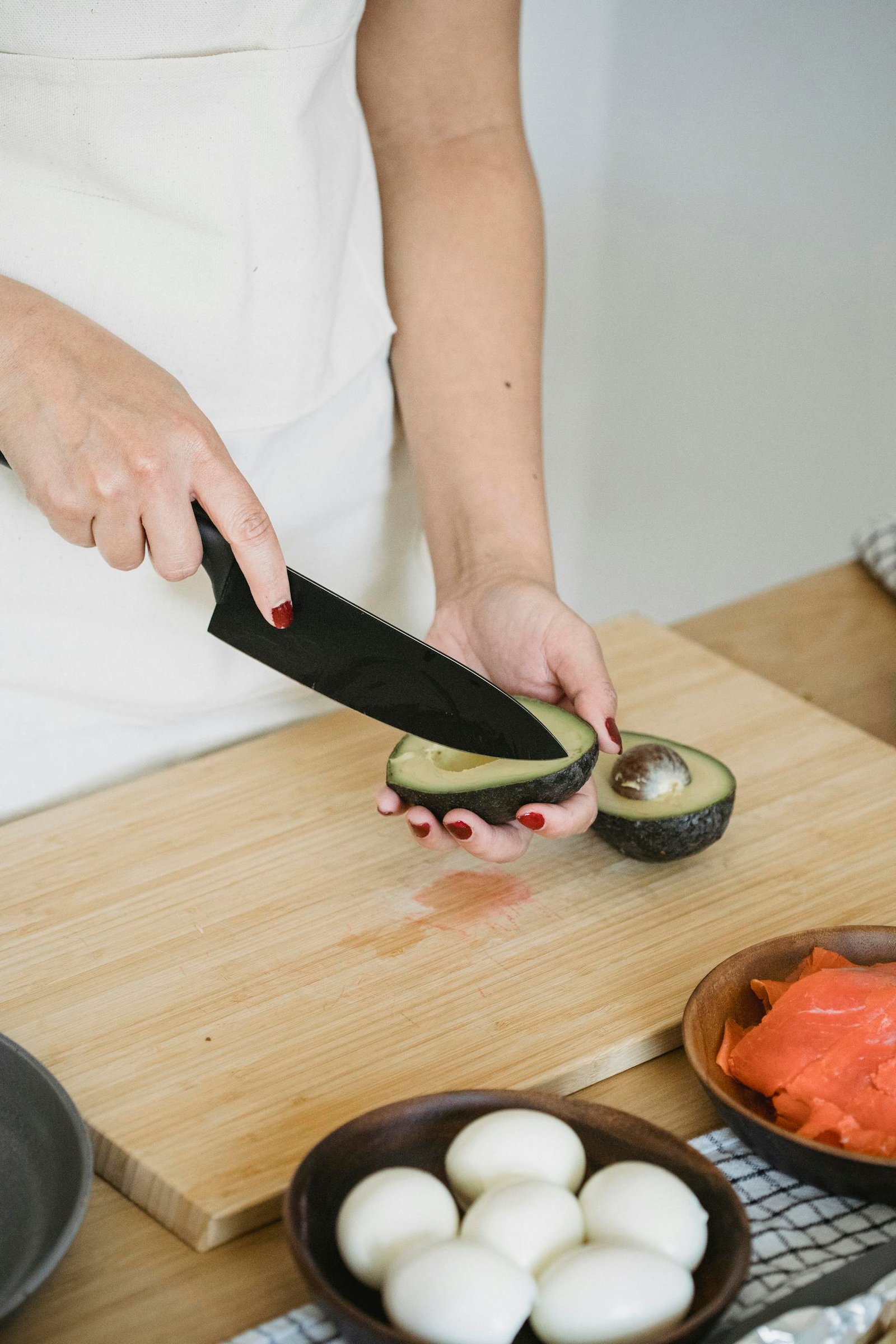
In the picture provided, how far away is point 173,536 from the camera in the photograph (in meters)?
1.08

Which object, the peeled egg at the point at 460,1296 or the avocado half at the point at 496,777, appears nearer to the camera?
the peeled egg at the point at 460,1296

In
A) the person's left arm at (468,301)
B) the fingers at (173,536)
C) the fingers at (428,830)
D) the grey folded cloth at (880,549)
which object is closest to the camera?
the fingers at (173,536)

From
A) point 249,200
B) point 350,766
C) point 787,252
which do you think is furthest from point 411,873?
point 787,252

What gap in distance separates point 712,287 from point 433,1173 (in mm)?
3074

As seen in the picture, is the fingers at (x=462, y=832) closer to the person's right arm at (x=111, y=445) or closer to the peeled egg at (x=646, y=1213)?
the person's right arm at (x=111, y=445)

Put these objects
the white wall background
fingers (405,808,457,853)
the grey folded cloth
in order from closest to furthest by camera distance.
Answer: fingers (405,808,457,853), the grey folded cloth, the white wall background

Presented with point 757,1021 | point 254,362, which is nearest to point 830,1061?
point 757,1021

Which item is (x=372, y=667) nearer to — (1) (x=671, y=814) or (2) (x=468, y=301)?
(1) (x=671, y=814)

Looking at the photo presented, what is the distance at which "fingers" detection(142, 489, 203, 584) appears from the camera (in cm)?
106

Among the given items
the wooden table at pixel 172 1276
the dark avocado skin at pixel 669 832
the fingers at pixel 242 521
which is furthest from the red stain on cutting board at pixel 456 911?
the fingers at pixel 242 521

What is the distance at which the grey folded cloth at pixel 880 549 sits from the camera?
188 centimetres

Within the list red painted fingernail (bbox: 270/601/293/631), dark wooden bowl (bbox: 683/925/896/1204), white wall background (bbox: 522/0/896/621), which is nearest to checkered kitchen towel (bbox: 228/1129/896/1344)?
dark wooden bowl (bbox: 683/925/896/1204)

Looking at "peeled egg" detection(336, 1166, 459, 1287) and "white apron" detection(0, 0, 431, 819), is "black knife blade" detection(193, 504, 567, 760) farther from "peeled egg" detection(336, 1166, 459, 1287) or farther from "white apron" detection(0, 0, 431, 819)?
"peeled egg" detection(336, 1166, 459, 1287)

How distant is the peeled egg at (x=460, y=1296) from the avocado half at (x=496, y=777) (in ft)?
1.66
